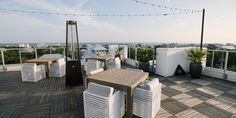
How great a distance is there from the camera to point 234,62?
15.3 ft

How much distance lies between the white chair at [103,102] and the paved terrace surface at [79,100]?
61 cm

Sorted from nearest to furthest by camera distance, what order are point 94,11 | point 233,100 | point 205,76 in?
point 233,100 < point 205,76 < point 94,11

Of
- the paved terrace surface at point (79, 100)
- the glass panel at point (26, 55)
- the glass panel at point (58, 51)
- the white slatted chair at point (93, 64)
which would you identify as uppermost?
the glass panel at point (58, 51)

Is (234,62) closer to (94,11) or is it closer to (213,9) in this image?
(213,9)

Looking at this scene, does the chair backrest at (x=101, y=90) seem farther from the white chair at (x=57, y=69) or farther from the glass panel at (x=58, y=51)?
the glass panel at (x=58, y=51)

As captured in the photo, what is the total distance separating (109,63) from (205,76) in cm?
388

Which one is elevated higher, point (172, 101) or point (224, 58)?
point (224, 58)

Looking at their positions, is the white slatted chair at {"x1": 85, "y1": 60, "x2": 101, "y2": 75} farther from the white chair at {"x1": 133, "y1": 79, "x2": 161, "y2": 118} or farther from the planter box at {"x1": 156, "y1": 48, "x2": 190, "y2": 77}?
the white chair at {"x1": 133, "y1": 79, "x2": 161, "y2": 118}

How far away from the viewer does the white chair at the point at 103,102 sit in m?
1.75

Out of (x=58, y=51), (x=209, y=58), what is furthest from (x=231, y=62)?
(x=58, y=51)

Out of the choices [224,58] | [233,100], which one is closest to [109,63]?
[233,100]

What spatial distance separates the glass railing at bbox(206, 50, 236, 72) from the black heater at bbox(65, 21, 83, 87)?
5.10 metres

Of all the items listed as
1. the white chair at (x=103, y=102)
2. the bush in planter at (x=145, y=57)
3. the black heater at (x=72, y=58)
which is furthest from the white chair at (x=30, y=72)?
the bush in planter at (x=145, y=57)

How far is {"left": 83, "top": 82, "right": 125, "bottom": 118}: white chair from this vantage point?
1752 mm
